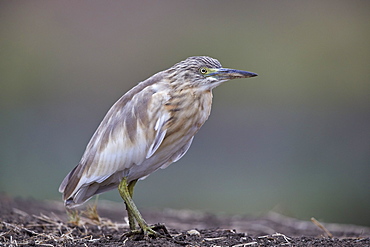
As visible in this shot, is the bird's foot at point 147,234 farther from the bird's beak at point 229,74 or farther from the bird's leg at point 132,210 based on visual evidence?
the bird's beak at point 229,74

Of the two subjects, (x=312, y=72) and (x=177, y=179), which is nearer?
(x=177, y=179)

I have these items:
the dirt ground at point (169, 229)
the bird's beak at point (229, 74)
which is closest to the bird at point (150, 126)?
the bird's beak at point (229, 74)

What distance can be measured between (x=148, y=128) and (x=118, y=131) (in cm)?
26

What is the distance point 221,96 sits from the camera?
386 inches

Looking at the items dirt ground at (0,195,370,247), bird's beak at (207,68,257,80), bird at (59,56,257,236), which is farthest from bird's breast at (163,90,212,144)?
dirt ground at (0,195,370,247)

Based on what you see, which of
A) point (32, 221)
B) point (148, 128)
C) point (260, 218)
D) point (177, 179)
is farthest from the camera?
point (177, 179)

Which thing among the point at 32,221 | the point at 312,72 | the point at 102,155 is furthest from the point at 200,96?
the point at 312,72

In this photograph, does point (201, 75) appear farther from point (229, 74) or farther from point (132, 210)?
point (132, 210)

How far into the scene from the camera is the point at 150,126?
12.9 feet

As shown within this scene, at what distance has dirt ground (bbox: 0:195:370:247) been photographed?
382 cm

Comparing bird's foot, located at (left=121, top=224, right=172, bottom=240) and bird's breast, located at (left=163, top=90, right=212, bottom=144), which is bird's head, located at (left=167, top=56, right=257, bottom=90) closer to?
bird's breast, located at (left=163, top=90, right=212, bottom=144)

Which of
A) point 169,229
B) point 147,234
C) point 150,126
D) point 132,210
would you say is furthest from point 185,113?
point 169,229

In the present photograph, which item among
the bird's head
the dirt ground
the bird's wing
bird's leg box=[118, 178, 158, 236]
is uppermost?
the bird's head

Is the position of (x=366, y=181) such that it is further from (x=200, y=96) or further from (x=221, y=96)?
(x=200, y=96)
